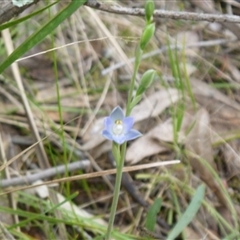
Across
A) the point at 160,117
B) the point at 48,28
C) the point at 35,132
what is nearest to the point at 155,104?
the point at 160,117

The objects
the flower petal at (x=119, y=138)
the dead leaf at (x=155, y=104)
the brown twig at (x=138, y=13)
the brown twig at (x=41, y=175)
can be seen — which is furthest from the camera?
the dead leaf at (x=155, y=104)

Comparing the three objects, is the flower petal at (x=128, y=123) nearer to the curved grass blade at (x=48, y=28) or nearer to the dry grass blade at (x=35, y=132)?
the curved grass blade at (x=48, y=28)

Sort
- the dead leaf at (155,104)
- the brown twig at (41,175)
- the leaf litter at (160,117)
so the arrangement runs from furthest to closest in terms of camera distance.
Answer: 1. the dead leaf at (155,104)
2. the leaf litter at (160,117)
3. the brown twig at (41,175)

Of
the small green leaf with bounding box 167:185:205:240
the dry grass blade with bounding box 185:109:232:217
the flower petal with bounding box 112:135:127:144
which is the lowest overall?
the dry grass blade with bounding box 185:109:232:217

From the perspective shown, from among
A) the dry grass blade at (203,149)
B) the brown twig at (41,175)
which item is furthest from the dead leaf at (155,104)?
the brown twig at (41,175)

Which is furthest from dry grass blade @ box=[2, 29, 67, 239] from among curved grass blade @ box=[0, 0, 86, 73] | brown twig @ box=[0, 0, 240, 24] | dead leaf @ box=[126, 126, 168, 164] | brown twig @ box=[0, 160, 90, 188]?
curved grass blade @ box=[0, 0, 86, 73]

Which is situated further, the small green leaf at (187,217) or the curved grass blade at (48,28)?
the small green leaf at (187,217)

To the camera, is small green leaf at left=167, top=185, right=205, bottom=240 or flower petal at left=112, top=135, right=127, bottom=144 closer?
flower petal at left=112, top=135, right=127, bottom=144

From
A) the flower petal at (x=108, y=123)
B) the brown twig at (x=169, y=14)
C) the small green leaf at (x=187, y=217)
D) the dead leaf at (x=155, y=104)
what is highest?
the brown twig at (x=169, y=14)

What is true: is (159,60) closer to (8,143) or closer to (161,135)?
(161,135)

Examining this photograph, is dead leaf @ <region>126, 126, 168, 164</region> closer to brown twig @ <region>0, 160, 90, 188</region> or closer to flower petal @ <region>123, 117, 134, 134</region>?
brown twig @ <region>0, 160, 90, 188</region>

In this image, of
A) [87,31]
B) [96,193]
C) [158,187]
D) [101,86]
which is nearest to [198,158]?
[158,187]

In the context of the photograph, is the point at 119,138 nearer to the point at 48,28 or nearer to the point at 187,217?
the point at 48,28
